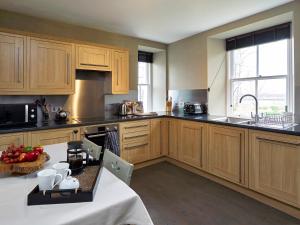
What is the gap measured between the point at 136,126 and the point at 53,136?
124 centimetres

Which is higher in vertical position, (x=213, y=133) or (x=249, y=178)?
(x=213, y=133)

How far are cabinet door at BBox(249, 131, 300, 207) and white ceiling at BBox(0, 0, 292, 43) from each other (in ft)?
5.32

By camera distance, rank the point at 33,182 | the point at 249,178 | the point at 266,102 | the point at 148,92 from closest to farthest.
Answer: the point at 33,182
the point at 249,178
the point at 266,102
the point at 148,92

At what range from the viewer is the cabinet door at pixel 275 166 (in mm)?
1976

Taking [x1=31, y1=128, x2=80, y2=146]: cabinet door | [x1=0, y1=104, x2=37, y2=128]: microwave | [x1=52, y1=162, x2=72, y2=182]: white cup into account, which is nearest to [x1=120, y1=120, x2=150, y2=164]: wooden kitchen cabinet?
[x1=31, y1=128, x2=80, y2=146]: cabinet door

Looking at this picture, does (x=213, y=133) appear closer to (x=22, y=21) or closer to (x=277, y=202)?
(x=277, y=202)

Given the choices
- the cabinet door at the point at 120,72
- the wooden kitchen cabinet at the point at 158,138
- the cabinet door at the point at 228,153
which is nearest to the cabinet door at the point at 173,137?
the wooden kitchen cabinet at the point at 158,138

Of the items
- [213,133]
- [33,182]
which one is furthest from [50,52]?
[213,133]

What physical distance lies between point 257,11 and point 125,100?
8.03 feet

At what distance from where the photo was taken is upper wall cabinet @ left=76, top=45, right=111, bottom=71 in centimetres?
296

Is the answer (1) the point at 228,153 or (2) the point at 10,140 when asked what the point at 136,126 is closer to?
(1) the point at 228,153

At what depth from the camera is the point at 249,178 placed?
93.7 inches

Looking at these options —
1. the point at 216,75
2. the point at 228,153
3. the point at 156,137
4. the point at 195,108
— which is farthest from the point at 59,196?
the point at 216,75

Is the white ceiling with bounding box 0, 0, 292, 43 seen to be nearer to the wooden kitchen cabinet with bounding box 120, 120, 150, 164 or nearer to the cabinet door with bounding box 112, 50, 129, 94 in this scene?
the cabinet door with bounding box 112, 50, 129, 94
